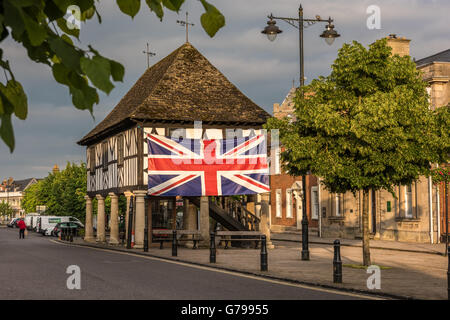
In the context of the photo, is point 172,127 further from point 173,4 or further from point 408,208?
point 173,4

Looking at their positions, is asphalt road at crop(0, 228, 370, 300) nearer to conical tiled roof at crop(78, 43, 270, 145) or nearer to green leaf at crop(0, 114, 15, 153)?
green leaf at crop(0, 114, 15, 153)

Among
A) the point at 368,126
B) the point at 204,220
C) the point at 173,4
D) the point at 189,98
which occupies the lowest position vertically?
the point at 204,220

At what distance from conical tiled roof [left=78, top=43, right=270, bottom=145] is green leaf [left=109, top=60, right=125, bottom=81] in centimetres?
2678

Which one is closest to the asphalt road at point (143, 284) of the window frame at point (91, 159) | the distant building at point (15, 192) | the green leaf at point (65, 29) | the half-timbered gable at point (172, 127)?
the green leaf at point (65, 29)

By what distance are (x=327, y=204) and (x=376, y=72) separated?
2415cm

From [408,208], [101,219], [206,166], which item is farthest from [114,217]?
[408,208]

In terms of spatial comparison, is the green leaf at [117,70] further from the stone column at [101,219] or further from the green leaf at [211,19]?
the stone column at [101,219]

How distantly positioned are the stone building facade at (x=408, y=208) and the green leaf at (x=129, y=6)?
26967 millimetres

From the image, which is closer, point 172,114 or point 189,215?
point 172,114

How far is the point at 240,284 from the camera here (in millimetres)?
14383

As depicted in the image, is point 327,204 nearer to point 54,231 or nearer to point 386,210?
point 386,210

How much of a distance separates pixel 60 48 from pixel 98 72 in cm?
22

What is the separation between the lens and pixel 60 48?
2.81 metres
